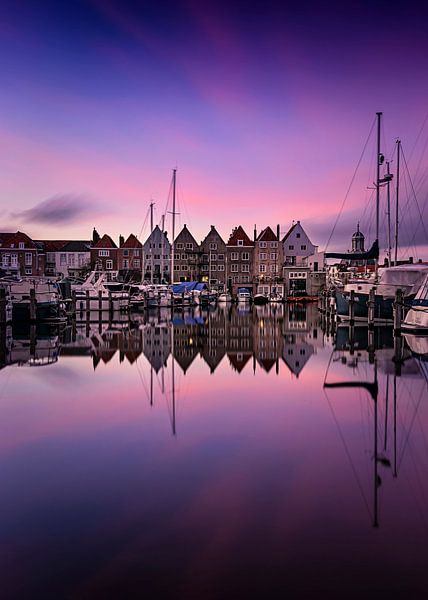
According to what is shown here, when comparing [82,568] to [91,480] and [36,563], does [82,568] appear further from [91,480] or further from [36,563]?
[91,480]

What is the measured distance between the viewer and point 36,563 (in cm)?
475

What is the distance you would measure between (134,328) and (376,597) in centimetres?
2912

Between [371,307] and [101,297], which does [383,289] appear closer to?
[371,307]

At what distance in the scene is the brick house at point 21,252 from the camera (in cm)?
9219

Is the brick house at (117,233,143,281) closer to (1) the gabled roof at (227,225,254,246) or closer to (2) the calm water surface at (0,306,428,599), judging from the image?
(1) the gabled roof at (227,225,254,246)

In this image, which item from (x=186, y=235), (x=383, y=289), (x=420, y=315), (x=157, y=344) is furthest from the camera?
(x=186, y=235)

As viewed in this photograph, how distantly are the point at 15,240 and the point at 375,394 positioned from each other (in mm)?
91075

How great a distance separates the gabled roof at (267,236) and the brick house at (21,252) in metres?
40.8

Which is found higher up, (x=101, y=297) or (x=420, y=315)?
(x=420, y=315)

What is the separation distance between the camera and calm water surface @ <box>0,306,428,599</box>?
4.55 metres

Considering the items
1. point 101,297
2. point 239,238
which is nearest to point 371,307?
point 101,297

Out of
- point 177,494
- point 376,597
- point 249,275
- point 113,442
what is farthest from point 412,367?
point 249,275

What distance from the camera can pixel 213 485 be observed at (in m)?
6.76

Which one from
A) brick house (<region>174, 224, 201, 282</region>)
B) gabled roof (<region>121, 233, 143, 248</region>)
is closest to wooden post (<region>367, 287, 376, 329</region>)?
brick house (<region>174, 224, 201, 282</region>)
